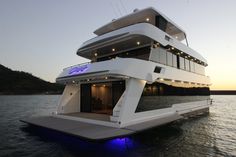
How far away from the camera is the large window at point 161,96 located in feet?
31.8

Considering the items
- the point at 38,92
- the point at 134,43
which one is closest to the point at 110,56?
the point at 134,43

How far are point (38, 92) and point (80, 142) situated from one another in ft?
498

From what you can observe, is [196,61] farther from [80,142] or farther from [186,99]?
[80,142]

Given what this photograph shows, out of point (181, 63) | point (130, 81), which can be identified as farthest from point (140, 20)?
point (130, 81)

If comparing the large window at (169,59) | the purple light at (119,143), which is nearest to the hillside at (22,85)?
the large window at (169,59)

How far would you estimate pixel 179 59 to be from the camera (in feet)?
45.2

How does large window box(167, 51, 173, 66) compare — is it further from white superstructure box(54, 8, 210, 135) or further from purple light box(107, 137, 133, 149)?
purple light box(107, 137, 133, 149)

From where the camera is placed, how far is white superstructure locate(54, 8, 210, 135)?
8688 mm

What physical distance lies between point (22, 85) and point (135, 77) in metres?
153

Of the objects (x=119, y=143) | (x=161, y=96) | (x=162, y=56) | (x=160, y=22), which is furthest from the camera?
(x=160, y=22)

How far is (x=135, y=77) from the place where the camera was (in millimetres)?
8672

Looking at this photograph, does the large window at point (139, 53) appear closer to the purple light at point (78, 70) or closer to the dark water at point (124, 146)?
the purple light at point (78, 70)

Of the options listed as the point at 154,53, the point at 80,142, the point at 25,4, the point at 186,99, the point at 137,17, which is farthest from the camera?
the point at 25,4

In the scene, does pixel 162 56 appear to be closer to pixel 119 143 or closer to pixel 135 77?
pixel 135 77
